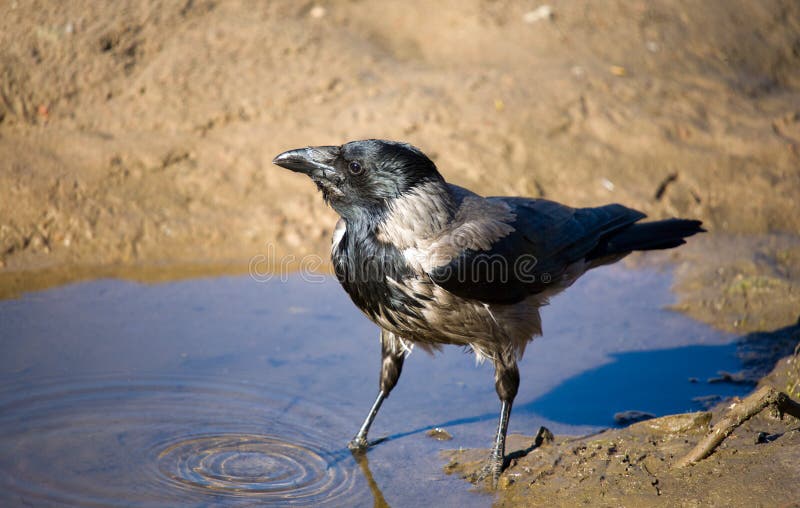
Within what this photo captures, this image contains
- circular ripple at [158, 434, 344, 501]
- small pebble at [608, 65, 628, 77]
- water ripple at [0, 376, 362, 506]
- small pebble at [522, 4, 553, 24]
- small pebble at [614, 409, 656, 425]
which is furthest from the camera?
small pebble at [522, 4, 553, 24]

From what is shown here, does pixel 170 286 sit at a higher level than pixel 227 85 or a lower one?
lower

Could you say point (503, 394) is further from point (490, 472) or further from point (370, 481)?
point (370, 481)

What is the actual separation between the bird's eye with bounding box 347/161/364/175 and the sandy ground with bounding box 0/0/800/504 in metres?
2.42

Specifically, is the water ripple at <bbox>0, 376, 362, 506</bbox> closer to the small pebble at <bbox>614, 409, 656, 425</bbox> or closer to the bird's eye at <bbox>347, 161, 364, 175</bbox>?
the bird's eye at <bbox>347, 161, 364, 175</bbox>

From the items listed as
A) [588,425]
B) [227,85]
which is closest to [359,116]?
[227,85]

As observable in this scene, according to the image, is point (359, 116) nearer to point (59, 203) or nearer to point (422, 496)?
point (59, 203)

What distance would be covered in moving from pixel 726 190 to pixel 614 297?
1974 millimetres

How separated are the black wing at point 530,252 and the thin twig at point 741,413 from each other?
3.98 feet

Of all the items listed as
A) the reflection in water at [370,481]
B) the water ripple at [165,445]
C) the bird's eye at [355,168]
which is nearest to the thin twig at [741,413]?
the reflection in water at [370,481]

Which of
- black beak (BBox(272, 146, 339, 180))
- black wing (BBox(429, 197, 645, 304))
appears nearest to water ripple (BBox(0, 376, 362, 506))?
black wing (BBox(429, 197, 645, 304))

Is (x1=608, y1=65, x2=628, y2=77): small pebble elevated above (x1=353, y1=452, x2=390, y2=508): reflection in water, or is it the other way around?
(x1=608, y1=65, x2=628, y2=77): small pebble

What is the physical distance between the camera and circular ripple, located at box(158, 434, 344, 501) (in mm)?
4035

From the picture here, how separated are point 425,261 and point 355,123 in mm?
3494

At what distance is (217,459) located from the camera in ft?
13.9
